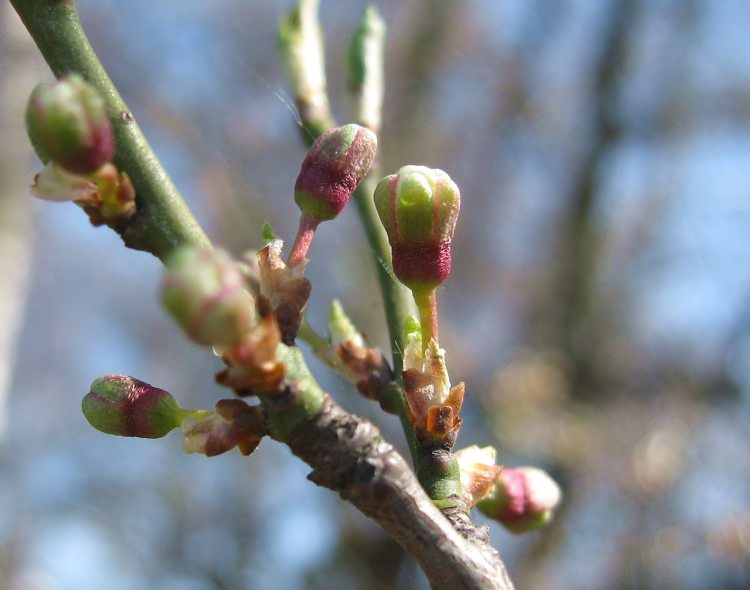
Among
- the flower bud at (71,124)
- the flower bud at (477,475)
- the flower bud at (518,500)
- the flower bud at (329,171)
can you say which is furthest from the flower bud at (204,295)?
the flower bud at (518,500)

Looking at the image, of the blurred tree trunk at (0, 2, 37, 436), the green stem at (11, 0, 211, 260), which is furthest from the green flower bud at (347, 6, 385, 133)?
the blurred tree trunk at (0, 2, 37, 436)

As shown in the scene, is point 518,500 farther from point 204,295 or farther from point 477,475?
point 204,295

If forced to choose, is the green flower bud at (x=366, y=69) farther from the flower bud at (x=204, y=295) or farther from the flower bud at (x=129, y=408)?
the flower bud at (x=204, y=295)

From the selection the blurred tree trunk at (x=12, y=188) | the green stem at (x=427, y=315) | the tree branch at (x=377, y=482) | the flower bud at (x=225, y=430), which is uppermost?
the blurred tree trunk at (x=12, y=188)

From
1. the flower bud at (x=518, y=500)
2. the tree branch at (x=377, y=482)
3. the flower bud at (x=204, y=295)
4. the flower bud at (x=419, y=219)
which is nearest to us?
the flower bud at (x=204, y=295)

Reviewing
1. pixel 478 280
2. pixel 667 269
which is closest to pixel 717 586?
pixel 667 269

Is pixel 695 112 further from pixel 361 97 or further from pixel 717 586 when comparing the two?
pixel 361 97
